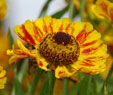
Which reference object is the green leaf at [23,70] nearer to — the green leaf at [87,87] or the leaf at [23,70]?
the leaf at [23,70]

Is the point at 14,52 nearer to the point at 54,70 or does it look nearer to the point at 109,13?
the point at 54,70

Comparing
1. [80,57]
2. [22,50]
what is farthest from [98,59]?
[22,50]

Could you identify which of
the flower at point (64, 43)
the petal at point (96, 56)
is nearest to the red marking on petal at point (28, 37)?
the flower at point (64, 43)

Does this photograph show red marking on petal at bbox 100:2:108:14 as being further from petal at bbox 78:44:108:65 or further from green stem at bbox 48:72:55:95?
green stem at bbox 48:72:55:95

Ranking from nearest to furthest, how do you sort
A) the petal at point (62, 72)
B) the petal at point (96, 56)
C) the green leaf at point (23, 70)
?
the petal at point (62, 72), the petal at point (96, 56), the green leaf at point (23, 70)

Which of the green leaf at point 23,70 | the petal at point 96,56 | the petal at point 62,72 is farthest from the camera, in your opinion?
the green leaf at point 23,70
